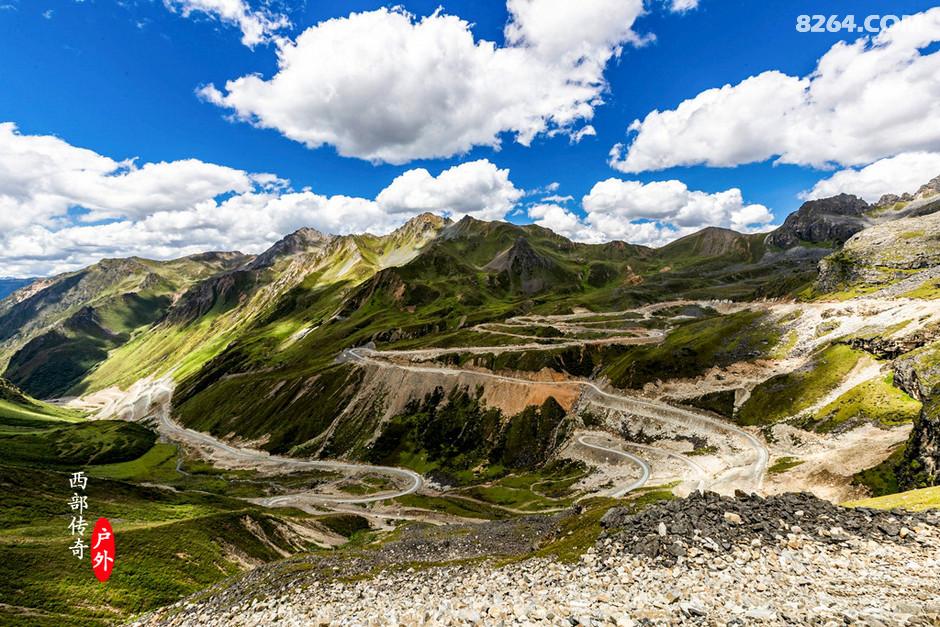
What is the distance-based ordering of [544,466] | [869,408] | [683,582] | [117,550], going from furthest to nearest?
[544,466], [869,408], [117,550], [683,582]

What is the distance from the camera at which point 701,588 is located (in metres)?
17.6

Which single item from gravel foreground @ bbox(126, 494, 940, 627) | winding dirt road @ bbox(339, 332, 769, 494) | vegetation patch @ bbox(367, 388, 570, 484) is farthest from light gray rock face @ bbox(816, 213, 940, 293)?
gravel foreground @ bbox(126, 494, 940, 627)

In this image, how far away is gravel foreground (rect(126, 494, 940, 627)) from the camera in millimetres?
15422

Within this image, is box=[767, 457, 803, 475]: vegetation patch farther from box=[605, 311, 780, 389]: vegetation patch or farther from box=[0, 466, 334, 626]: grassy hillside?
box=[0, 466, 334, 626]: grassy hillside

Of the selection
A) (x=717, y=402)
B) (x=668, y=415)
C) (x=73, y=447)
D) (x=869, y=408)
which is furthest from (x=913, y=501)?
(x=73, y=447)

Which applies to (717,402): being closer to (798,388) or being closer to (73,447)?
(798,388)

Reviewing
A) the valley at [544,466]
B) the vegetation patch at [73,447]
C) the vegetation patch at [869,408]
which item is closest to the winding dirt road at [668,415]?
the valley at [544,466]

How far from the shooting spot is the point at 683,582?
1822cm

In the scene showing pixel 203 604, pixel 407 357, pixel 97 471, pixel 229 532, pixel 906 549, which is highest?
pixel 407 357

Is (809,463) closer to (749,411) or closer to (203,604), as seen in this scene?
(749,411)

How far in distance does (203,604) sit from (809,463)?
87.3 meters

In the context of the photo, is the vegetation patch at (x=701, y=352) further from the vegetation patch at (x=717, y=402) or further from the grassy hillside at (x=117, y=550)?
the grassy hillside at (x=117, y=550)

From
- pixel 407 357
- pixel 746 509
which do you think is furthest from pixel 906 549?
pixel 407 357

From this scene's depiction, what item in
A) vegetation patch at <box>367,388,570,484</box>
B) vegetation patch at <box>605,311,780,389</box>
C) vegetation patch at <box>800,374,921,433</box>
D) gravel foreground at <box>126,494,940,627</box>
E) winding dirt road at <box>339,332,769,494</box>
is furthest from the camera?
vegetation patch at <box>367,388,570,484</box>
